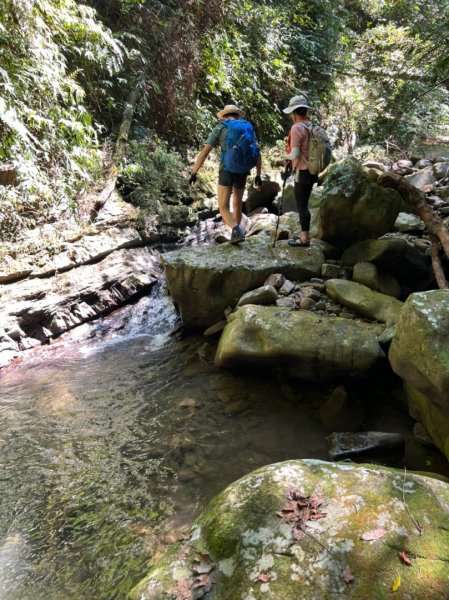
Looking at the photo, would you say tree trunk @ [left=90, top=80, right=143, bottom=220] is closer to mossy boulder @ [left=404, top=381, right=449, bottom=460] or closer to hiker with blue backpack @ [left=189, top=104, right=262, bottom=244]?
hiker with blue backpack @ [left=189, top=104, right=262, bottom=244]

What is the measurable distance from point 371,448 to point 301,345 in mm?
1228

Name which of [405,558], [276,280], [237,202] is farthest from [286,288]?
[405,558]

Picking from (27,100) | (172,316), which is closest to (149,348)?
(172,316)

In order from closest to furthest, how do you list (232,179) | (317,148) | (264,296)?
(264,296)
(317,148)
(232,179)

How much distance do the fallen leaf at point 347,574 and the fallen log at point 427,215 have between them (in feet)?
12.2

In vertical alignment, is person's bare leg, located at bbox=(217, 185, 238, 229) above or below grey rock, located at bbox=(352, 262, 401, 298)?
above

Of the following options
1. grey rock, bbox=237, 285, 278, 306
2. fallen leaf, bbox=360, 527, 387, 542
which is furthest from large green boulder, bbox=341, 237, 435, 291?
fallen leaf, bbox=360, 527, 387, 542

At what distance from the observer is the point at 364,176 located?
594 centimetres

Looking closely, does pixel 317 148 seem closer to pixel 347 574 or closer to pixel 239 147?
pixel 239 147

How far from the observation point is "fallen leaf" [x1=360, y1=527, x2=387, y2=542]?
86.7 inches

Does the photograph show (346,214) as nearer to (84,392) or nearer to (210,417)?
(210,417)

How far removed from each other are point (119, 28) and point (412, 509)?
12.3m

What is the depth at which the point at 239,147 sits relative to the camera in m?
5.93

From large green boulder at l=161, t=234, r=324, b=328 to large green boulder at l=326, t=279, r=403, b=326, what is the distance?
2.28ft
